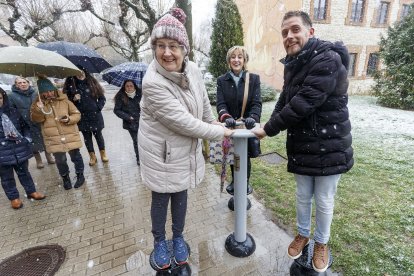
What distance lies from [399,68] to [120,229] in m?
12.1

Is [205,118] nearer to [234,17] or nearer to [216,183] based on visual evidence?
[216,183]

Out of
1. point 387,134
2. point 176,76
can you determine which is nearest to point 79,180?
point 176,76

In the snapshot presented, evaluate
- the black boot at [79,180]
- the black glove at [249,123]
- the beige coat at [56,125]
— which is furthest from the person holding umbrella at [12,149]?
the black glove at [249,123]

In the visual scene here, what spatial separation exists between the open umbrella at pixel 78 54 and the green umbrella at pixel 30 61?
550mm

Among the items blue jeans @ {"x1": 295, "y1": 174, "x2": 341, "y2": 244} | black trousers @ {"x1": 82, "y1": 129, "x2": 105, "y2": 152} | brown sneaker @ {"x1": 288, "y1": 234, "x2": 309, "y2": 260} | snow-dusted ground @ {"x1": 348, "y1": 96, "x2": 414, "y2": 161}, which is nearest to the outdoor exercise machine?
brown sneaker @ {"x1": 288, "y1": 234, "x2": 309, "y2": 260}

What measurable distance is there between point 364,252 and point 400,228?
2.44 feet

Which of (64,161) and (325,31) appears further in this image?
(325,31)

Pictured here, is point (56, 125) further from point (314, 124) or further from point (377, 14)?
point (377, 14)

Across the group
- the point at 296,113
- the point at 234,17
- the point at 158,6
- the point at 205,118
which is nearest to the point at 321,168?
the point at 296,113

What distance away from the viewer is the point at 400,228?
2973mm

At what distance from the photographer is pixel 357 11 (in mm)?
15750

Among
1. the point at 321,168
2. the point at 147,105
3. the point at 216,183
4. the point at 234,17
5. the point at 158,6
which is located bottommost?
the point at 216,183

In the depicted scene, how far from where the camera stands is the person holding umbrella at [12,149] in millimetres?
3436

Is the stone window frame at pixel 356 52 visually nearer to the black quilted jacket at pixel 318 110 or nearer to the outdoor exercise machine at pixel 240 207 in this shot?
the black quilted jacket at pixel 318 110
